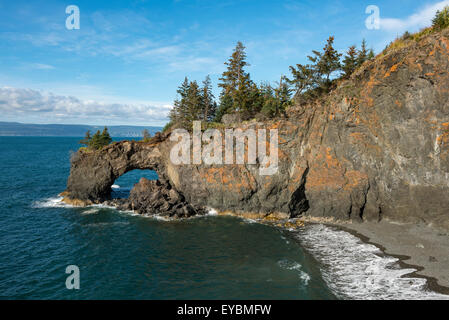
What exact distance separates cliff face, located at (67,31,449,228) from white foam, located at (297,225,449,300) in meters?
6.19

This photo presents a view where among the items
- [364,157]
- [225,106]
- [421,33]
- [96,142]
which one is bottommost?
[364,157]

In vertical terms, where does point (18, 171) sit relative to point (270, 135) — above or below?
below

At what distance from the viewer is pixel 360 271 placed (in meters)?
20.5

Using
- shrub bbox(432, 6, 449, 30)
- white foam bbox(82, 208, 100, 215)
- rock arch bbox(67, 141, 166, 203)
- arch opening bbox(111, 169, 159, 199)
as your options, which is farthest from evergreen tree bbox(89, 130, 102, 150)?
shrub bbox(432, 6, 449, 30)

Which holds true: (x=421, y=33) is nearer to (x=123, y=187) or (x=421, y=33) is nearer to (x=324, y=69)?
(x=324, y=69)

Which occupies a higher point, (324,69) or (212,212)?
(324,69)

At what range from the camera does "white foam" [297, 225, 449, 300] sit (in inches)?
694

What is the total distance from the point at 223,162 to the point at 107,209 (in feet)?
62.6

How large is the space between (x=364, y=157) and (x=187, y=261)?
76.2 feet

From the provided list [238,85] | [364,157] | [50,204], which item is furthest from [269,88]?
[50,204]
